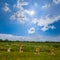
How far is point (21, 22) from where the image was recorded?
460cm

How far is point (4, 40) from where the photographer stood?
4.65 meters

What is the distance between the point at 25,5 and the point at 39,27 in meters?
0.60

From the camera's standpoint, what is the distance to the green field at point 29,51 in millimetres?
4359

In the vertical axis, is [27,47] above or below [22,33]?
below

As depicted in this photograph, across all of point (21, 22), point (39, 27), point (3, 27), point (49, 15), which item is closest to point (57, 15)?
point (49, 15)

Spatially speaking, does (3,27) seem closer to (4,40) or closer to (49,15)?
(4,40)

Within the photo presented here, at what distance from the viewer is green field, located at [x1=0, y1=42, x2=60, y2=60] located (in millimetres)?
4359

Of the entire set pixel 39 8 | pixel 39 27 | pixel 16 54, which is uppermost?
pixel 39 8

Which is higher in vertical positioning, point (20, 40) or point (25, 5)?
point (25, 5)

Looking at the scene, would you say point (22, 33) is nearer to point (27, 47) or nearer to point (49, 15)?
point (27, 47)

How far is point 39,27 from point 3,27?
821 mm

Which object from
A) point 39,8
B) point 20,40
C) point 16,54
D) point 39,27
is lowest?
point 16,54

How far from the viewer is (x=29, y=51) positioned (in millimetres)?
4562

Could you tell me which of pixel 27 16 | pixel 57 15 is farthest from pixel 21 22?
pixel 57 15
